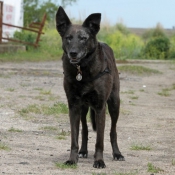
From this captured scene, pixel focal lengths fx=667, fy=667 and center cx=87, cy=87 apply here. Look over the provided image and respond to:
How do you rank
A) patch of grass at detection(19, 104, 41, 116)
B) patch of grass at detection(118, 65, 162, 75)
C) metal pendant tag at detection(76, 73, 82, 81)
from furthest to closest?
patch of grass at detection(118, 65, 162, 75), patch of grass at detection(19, 104, 41, 116), metal pendant tag at detection(76, 73, 82, 81)

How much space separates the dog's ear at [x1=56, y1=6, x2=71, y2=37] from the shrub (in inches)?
1170

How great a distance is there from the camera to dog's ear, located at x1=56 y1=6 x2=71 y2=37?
7.40m

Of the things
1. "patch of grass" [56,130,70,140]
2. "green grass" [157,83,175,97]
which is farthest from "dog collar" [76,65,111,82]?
"green grass" [157,83,175,97]

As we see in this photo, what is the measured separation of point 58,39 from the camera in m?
36.9

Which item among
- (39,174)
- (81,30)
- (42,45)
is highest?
(81,30)

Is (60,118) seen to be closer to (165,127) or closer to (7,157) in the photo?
(165,127)

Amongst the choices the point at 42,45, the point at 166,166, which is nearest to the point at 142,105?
the point at 166,166

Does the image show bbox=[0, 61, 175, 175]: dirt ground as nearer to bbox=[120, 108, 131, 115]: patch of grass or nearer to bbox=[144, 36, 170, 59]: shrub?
bbox=[120, 108, 131, 115]: patch of grass

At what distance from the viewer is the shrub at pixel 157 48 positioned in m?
37.1

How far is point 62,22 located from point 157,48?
30.4 meters

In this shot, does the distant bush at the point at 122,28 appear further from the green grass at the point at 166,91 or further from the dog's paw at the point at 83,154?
the dog's paw at the point at 83,154

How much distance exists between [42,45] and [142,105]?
20.1m

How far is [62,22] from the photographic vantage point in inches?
292

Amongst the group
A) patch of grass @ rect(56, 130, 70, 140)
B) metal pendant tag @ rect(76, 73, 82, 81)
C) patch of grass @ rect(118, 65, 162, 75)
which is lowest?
patch of grass @ rect(118, 65, 162, 75)
